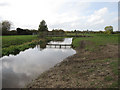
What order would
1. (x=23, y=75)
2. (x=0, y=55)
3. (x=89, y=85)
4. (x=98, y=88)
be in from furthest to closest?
(x=0, y=55)
(x=23, y=75)
(x=89, y=85)
(x=98, y=88)

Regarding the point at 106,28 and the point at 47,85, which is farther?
the point at 106,28

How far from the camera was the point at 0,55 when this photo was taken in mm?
15398

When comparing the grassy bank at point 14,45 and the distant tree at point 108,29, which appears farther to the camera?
the distant tree at point 108,29

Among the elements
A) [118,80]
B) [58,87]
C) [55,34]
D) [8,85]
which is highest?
[55,34]

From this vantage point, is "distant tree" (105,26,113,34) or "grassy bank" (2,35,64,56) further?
"distant tree" (105,26,113,34)

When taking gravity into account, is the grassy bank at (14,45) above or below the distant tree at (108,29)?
below

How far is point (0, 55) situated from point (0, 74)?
24.4ft

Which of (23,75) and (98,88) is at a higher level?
(98,88)

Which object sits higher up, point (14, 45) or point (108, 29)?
point (108, 29)

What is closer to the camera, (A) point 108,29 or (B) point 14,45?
(B) point 14,45

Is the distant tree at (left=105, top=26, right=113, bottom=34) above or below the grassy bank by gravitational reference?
above

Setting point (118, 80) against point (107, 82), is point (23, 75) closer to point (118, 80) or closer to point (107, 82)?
point (107, 82)

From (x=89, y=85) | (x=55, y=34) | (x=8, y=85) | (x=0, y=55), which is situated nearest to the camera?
(x=89, y=85)

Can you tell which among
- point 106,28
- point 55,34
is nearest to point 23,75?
point 55,34
